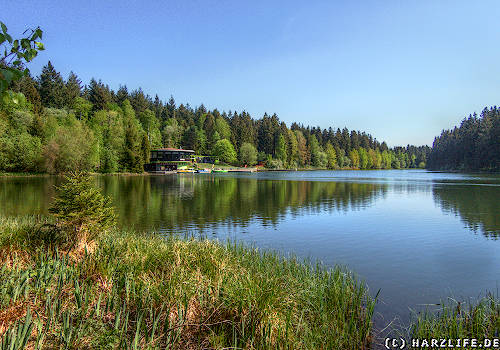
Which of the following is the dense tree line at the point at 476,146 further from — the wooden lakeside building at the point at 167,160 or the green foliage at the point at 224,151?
the wooden lakeside building at the point at 167,160

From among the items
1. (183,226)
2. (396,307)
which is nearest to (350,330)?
(396,307)

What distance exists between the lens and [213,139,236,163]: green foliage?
413 feet

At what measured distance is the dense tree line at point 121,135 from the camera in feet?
204

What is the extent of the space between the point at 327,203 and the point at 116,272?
25.8 meters

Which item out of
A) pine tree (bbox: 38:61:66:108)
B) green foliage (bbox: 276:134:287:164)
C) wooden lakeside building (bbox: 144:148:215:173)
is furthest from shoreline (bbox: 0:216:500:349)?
green foliage (bbox: 276:134:287:164)

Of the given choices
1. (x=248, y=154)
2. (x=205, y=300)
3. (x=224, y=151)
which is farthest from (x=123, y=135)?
(x=205, y=300)

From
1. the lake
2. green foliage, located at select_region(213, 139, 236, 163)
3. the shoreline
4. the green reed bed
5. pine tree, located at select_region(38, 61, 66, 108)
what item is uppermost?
pine tree, located at select_region(38, 61, 66, 108)

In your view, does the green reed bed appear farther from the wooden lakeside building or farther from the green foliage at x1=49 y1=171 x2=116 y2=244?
the wooden lakeside building

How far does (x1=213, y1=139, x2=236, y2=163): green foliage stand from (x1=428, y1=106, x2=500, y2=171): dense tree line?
84228mm

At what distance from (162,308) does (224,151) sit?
122 m

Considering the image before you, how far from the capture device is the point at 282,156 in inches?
5527

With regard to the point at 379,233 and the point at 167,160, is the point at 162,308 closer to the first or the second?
the point at 379,233

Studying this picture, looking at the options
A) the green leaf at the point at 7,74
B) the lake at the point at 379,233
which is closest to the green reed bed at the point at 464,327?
the lake at the point at 379,233

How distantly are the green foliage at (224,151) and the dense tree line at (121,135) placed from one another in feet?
1.31
